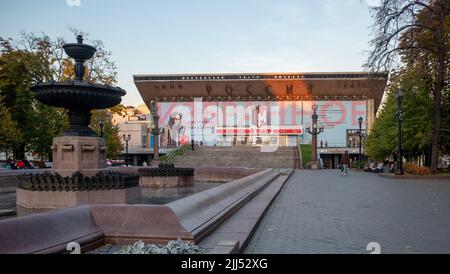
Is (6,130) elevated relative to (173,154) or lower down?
elevated

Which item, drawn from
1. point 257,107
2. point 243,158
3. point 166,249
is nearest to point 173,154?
point 243,158

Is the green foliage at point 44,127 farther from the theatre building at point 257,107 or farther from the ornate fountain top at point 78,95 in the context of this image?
the theatre building at point 257,107

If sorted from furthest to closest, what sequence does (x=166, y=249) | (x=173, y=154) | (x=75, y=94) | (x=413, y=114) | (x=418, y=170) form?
(x=173, y=154)
(x=413, y=114)
(x=418, y=170)
(x=75, y=94)
(x=166, y=249)

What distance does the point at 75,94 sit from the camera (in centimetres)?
1085

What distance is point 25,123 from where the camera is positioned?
30641 mm

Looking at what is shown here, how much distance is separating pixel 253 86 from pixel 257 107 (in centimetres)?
402

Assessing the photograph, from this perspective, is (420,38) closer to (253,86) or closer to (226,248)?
(226,248)

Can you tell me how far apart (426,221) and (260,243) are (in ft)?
13.1

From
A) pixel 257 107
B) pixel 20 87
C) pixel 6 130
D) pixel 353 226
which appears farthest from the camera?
pixel 257 107

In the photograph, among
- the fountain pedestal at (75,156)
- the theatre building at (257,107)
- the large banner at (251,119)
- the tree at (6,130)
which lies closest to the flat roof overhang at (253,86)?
the theatre building at (257,107)

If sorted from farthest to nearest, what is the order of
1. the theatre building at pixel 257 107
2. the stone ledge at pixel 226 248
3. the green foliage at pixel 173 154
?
the theatre building at pixel 257 107 < the green foliage at pixel 173 154 < the stone ledge at pixel 226 248

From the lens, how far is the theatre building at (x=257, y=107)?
241 feet
